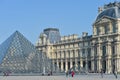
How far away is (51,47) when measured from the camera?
368 feet

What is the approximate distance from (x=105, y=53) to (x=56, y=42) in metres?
25.6

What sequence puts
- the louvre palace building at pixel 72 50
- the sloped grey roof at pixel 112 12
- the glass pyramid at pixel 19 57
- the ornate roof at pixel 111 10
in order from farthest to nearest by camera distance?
the ornate roof at pixel 111 10
the sloped grey roof at pixel 112 12
the louvre palace building at pixel 72 50
the glass pyramid at pixel 19 57

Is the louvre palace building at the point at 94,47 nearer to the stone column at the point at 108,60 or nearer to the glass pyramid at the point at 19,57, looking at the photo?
the stone column at the point at 108,60

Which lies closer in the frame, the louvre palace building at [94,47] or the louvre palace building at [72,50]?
the louvre palace building at [72,50]

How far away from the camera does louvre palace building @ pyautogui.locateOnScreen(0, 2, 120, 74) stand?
5884 centimetres

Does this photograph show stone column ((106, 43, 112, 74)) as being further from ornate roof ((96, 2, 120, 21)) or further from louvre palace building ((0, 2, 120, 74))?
ornate roof ((96, 2, 120, 21))

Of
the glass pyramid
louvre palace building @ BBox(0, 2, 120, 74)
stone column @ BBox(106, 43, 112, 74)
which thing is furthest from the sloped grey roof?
the glass pyramid

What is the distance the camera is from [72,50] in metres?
105

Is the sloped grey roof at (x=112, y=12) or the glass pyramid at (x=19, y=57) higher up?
the sloped grey roof at (x=112, y=12)

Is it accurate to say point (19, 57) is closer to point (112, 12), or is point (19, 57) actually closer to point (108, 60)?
point (108, 60)

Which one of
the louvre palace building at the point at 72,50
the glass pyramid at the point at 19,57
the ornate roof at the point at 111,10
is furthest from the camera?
the ornate roof at the point at 111,10

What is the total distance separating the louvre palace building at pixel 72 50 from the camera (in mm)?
58844

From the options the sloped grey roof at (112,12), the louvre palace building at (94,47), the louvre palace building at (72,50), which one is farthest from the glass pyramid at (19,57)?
the sloped grey roof at (112,12)

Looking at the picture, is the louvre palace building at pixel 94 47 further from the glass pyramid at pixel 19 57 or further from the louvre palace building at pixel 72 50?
the glass pyramid at pixel 19 57
